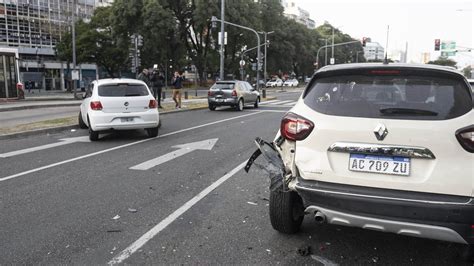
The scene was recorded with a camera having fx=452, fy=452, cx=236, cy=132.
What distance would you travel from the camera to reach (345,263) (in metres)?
4.06

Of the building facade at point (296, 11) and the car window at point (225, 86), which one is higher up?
the building facade at point (296, 11)

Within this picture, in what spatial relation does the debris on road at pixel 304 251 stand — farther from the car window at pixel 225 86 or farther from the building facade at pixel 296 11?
the building facade at pixel 296 11

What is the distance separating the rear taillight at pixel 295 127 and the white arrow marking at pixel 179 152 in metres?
4.40

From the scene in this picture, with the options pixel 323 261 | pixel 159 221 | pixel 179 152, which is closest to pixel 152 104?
pixel 179 152

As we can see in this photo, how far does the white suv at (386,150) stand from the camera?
3.46 m

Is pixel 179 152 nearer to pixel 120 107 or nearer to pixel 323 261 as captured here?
pixel 120 107

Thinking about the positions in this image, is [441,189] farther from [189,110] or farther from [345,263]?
[189,110]

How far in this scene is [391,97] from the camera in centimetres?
390

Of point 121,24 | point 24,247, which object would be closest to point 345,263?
point 24,247

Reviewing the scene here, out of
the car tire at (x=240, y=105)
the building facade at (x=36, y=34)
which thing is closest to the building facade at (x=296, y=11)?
the building facade at (x=36, y=34)

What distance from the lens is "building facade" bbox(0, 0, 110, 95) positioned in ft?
199

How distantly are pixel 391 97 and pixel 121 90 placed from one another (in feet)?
29.3

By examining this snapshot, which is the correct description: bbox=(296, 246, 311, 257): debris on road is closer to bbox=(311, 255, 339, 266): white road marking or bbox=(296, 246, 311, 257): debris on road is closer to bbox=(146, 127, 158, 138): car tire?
bbox=(311, 255, 339, 266): white road marking

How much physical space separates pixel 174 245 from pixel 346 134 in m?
1.98
